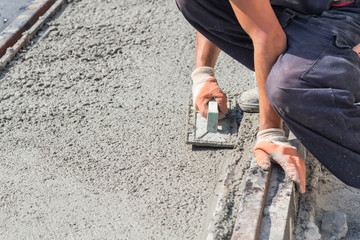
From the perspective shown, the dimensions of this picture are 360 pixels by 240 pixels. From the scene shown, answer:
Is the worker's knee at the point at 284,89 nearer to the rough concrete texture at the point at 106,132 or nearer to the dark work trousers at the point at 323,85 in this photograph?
the dark work trousers at the point at 323,85

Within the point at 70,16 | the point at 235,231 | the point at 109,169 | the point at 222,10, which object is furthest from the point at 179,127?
the point at 70,16

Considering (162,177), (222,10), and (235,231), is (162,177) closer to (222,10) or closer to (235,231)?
(235,231)

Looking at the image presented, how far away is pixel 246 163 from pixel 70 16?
98.0 inches

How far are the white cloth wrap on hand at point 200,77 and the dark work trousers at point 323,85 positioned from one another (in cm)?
75

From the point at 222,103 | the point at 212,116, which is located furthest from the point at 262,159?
the point at 222,103

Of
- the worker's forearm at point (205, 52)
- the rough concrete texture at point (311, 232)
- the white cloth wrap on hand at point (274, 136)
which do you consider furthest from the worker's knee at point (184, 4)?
the rough concrete texture at point (311, 232)

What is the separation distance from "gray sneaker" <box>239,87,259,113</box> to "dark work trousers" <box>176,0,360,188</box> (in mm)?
654

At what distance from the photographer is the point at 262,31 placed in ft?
8.27

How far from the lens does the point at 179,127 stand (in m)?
3.42

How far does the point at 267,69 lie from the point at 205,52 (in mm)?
849

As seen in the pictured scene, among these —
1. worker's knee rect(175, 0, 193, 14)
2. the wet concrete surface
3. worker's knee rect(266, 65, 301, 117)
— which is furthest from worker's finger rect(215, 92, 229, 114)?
the wet concrete surface

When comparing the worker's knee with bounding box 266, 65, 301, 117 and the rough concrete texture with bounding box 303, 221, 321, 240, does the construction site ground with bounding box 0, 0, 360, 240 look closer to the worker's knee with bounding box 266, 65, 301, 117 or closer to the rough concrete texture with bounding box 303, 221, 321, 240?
the rough concrete texture with bounding box 303, 221, 321, 240

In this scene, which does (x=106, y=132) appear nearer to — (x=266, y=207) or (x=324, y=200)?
(x=266, y=207)

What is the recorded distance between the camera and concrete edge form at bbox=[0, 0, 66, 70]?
4188 millimetres
